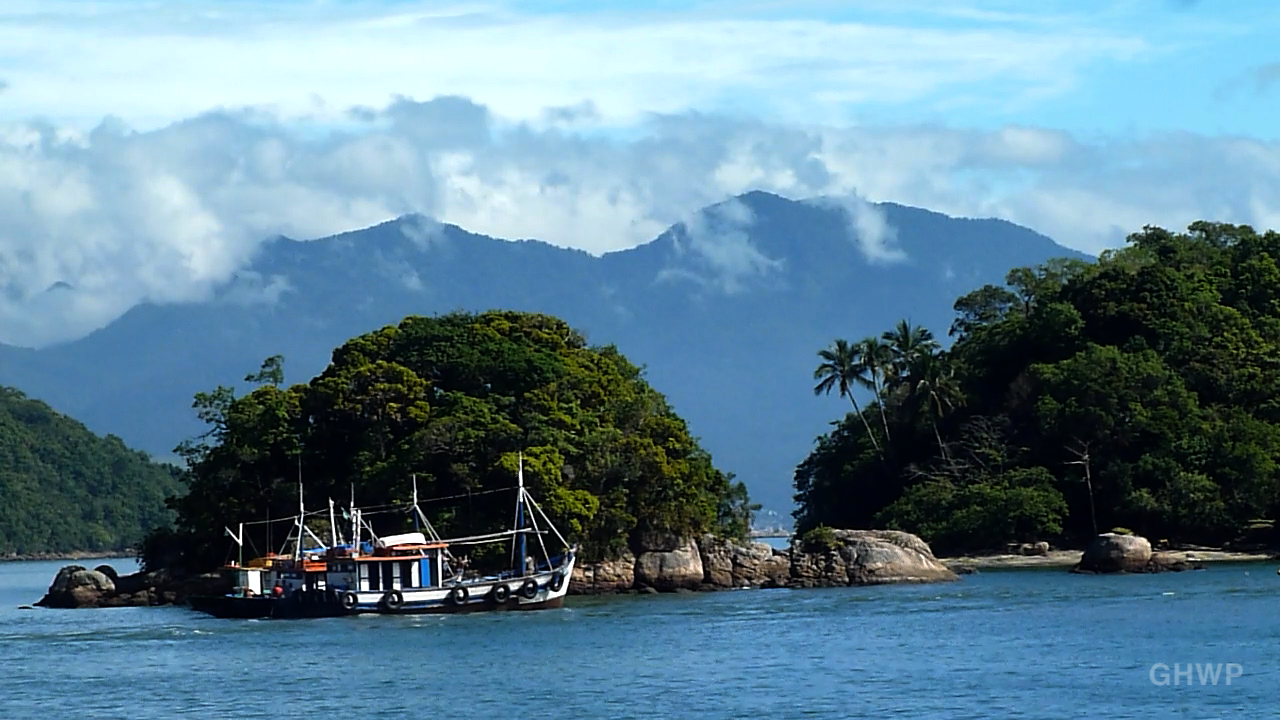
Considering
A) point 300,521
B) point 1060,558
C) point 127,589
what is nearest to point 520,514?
point 300,521

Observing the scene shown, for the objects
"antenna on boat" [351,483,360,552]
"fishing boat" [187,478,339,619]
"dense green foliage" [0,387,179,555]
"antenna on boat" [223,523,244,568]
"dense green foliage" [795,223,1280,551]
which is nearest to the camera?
"antenna on boat" [351,483,360,552]

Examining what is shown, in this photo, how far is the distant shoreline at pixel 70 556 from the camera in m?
177

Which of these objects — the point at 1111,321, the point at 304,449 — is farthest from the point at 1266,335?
the point at 304,449

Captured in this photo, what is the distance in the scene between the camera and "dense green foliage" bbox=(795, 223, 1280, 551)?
272ft

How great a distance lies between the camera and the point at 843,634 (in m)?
51.3

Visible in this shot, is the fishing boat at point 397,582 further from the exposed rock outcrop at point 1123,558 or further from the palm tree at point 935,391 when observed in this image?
the palm tree at point 935,391

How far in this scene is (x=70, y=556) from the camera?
180125 mm

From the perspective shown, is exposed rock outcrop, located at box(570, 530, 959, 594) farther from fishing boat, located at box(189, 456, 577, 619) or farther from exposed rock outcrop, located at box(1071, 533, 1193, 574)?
exposed rock outcrop, located at box(1071, 533, 1193, 574)

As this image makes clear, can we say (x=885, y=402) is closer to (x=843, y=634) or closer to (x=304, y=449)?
(x=304, y=449)

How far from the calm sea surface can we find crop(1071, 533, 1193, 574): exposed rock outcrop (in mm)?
4905

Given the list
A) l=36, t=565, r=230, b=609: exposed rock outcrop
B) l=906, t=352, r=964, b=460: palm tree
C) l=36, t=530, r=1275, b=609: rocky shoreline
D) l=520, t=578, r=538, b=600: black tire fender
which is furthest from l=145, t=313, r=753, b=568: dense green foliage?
l=906, t=352, r=964, b=460: palm tree

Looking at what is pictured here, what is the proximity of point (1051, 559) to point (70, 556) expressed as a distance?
120797mm

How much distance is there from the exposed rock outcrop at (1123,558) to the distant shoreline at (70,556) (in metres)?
120

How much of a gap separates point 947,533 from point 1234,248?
93.7ft
